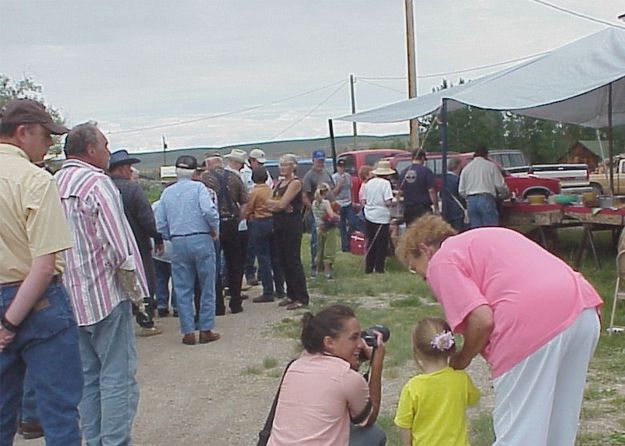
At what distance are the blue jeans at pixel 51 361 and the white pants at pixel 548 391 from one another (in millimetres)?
1811

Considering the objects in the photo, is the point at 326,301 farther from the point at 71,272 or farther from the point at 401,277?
the point at 71,272

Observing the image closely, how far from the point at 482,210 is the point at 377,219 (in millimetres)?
1506

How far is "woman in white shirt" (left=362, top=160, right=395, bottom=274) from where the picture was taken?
40.4 ft

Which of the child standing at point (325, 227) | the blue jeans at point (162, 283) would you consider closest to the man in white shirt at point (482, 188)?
the child standing at point (325, 227)

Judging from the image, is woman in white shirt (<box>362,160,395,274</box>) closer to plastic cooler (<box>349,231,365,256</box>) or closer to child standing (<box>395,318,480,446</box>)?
plastic cooler (<box>349,231,365,256</box>)

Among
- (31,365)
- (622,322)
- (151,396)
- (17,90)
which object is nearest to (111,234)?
(31,365)

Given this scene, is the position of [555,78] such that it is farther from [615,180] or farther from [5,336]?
[615,180]

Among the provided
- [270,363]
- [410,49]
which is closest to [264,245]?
[270,363]

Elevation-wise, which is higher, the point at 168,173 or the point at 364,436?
the point at 168,173

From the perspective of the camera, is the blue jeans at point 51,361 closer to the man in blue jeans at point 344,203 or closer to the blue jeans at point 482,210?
the blue jeans at point 482,210

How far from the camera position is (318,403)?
351cm

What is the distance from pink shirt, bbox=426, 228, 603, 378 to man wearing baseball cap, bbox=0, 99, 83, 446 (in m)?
1.58

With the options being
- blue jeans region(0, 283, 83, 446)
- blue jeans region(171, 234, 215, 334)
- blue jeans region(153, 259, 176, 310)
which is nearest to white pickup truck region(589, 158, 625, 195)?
blue jeans region(153, 259, 176, 310)

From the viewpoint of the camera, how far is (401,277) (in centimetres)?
1208
